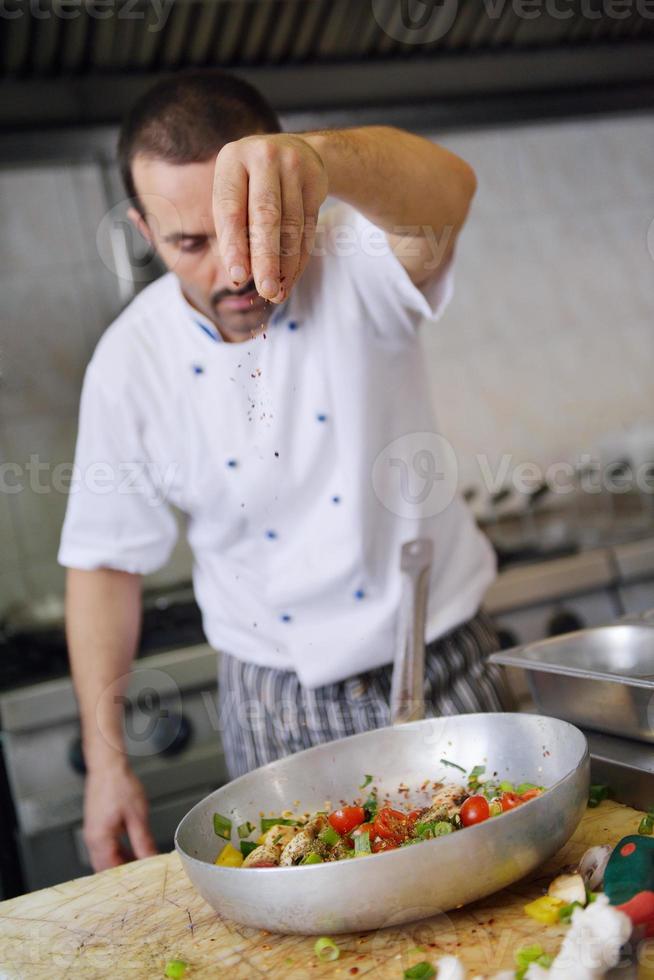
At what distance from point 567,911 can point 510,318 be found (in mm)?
2156

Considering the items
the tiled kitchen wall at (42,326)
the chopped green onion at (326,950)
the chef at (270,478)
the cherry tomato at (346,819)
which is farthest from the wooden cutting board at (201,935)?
the tiled kitchen wall at (42,326)

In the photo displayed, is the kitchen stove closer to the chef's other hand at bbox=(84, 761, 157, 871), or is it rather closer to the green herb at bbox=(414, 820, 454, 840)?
the chef's other hand at bbox=(84, 761, 157, 871)

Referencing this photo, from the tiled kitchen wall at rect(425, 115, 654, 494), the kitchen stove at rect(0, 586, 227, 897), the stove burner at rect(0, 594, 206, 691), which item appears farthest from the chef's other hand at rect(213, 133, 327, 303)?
the tiled kitchen wall at rect(425, 115, 654, 494)

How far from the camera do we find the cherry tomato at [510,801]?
0.75 metres

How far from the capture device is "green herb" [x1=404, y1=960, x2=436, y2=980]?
0.61 meters

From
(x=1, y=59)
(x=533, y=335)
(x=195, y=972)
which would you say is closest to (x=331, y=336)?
(x=195, y=972)

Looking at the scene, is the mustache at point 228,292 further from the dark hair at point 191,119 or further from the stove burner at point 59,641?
the stove burner at point 59,641

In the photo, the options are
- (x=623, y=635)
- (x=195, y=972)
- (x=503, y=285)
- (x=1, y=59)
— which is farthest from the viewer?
(x=503, y=285)

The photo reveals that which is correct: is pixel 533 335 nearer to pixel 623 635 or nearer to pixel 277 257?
pixel 623 635

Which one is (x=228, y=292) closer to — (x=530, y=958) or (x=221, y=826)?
(x=221, y=826)

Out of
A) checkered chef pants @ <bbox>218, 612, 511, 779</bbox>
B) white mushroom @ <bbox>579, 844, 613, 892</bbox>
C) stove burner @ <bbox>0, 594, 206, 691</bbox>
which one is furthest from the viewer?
stove burner @ <bbox>0, 594, 206, 691</bbox>

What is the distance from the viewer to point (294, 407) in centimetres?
125

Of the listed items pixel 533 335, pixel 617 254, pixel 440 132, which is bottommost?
pixel 533 335

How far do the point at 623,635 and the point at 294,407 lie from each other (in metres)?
0.50
